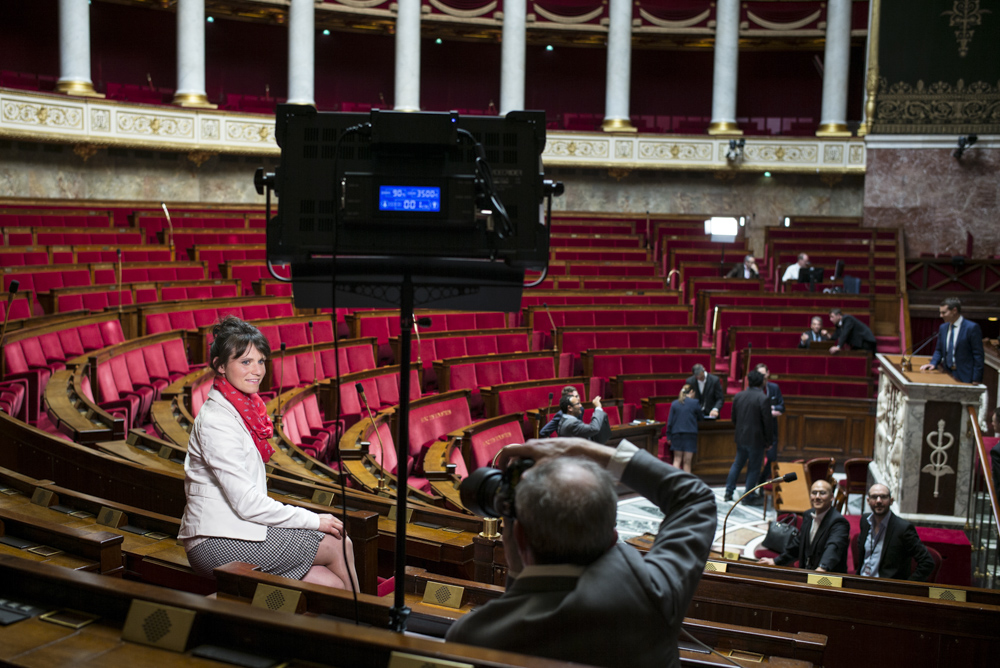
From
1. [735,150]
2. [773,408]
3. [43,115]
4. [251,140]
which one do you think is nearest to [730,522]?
[773,408]

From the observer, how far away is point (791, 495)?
5844 mm

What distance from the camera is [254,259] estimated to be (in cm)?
973

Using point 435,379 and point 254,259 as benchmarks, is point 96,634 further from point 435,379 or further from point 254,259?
point 254,259

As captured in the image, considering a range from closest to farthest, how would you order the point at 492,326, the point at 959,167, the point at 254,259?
the point at 492,326, the point at 254,259, the point at 959,167

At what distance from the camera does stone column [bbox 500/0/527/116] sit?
14047 mm

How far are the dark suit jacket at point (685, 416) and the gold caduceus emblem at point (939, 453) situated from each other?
2001 millimetres

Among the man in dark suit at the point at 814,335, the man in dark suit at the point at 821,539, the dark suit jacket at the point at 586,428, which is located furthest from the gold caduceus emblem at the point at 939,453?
the man in dark suit at the point at 814,335

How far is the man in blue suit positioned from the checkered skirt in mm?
4867

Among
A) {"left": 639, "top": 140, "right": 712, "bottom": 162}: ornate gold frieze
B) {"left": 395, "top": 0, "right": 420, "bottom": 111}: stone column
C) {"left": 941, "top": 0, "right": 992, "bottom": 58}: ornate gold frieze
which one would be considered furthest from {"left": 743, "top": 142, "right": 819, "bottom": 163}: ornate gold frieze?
{"left": 395, "top": 0, "right": 420, "bottom": 111}: stone column

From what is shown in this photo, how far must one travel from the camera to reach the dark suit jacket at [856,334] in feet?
27.5

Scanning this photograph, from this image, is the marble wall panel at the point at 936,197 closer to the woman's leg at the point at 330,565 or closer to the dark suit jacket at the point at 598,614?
the woman's leg at the point at 330,565

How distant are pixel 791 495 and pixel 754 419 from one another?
871 mm

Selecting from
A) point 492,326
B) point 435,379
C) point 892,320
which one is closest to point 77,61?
point 492,326

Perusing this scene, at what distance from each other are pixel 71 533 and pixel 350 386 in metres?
3.82
